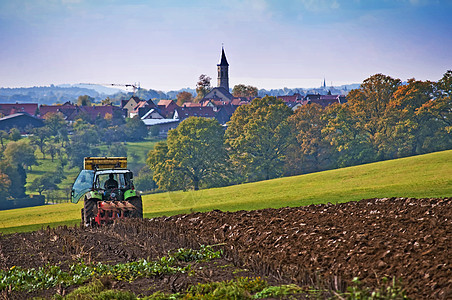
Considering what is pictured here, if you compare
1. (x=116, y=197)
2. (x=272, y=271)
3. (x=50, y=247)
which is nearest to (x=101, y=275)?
(x=272, y=271)

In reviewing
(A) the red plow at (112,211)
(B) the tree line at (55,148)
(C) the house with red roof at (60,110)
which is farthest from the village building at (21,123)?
(A) the red plow at (112,211)

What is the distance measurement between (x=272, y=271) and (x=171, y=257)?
8.18 ft

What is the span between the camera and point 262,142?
223 ft

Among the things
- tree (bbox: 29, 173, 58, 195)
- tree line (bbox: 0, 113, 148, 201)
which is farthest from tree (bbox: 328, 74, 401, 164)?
tree line (bbox: 0, 113, 148, 201)

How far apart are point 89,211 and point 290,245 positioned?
914 cm

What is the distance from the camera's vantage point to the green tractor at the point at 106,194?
1800cm

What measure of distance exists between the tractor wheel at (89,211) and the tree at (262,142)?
4864 cm

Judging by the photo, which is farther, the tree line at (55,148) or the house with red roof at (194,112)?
the house with red roof at (194,112)

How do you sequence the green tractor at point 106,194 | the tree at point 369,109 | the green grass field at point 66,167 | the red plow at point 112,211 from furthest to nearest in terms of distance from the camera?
the green grass field at point 66,167 < the tree at point 369,109 < the green tractor at point 106,194 < the red plow at point 112,211

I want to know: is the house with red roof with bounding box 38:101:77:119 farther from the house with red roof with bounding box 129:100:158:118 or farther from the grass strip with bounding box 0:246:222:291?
the grass strip with bounding box 0:246:222:291

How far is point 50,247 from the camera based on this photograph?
47.2ft

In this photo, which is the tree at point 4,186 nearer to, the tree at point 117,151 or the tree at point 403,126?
the tree at point 117,151

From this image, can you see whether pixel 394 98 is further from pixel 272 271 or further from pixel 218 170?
pixel 272 271

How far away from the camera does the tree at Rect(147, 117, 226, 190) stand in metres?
63.7
